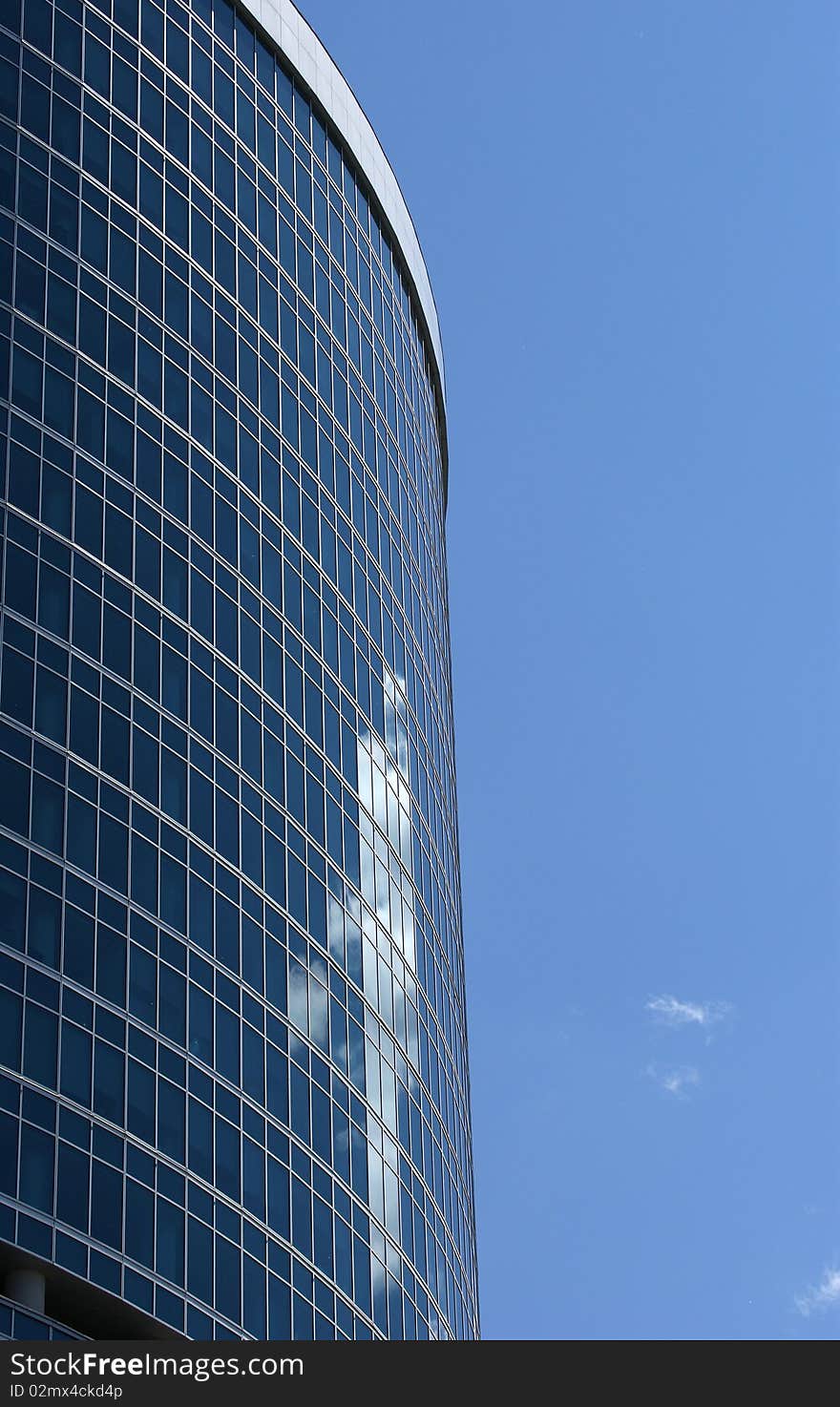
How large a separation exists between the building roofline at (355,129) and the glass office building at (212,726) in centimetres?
22

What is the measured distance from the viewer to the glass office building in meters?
64.0

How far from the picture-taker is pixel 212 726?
72.5 metres

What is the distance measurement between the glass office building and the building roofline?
218 millimetres

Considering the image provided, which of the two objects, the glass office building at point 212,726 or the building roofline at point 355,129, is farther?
the building roofline at point 355,129

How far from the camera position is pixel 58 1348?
42.9m

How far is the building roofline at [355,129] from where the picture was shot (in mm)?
89500

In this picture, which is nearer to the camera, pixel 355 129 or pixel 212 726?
pixel 212 726

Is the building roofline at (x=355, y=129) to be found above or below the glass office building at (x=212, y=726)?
above

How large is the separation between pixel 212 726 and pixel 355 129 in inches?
1189

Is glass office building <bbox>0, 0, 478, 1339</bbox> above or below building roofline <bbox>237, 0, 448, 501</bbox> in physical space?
below

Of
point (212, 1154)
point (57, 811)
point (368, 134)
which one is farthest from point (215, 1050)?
point (368, 134)

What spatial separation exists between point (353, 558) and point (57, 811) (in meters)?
21.4

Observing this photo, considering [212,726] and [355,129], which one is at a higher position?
[355,129]

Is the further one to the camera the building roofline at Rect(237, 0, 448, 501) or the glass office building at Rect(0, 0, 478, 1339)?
the building roofline at Rect(237, 0, 448, 501)
